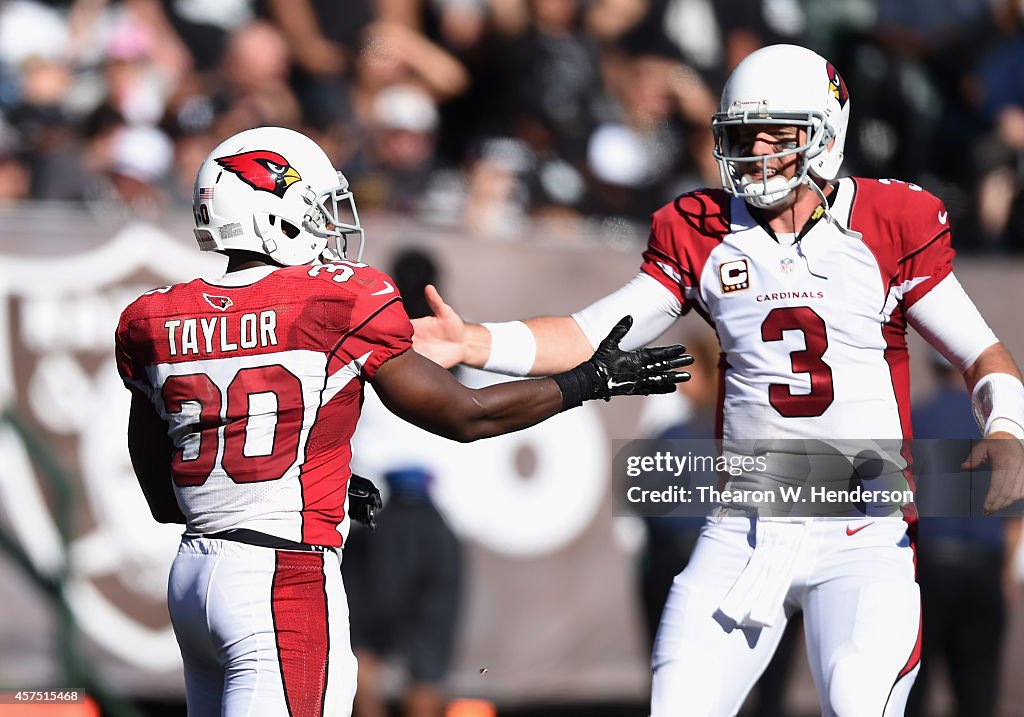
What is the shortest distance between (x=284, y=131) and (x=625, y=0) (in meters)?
6.23

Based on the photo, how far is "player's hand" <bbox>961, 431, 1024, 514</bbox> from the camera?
386 cm

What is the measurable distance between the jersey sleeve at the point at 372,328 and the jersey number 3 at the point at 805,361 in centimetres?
109

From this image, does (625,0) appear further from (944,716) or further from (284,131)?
(284,131)

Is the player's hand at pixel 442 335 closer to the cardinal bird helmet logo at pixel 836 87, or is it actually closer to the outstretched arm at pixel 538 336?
the outstretched arm at pixel 538 336

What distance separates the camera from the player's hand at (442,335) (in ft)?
14.7

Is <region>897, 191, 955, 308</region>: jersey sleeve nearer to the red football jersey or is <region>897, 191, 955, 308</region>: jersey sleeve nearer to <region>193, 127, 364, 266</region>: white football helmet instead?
the red football jersey

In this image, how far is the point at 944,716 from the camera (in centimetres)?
795

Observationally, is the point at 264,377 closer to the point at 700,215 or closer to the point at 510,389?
the point at 510,389

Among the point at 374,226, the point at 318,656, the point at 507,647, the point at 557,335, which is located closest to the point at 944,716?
the point at 507,647

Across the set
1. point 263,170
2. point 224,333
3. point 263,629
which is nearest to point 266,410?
point 224,333

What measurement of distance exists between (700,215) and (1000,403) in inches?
40.1

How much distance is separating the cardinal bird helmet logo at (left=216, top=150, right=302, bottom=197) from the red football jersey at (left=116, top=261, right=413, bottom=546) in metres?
0.24

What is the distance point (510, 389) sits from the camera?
4.15 metres

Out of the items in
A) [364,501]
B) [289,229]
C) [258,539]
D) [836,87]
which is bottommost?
[258,539]
